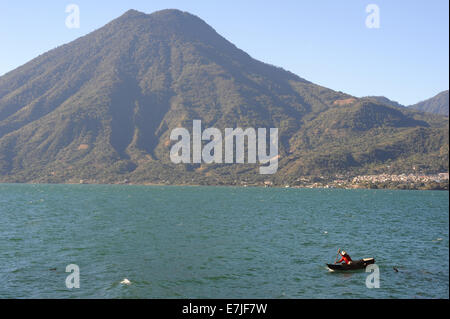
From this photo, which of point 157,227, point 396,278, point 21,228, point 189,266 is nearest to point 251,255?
point 189,266

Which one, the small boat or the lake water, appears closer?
the lake water

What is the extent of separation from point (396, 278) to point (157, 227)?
157 ft

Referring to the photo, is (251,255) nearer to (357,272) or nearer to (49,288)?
(357,272)

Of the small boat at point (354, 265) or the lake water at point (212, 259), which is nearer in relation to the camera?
the lake water at point (212, 259)

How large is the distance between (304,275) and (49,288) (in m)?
24.3

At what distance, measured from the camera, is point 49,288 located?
117 ft

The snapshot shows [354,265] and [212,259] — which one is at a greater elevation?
[354,265]

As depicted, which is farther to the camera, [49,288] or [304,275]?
[304,275]

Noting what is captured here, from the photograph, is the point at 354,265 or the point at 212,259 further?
the point at 212,259
